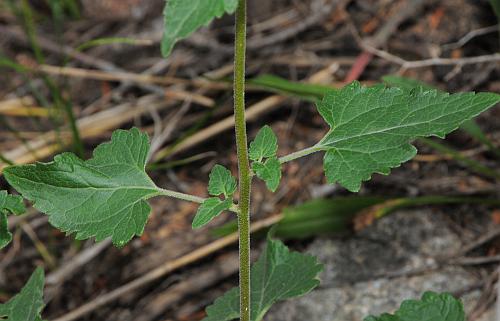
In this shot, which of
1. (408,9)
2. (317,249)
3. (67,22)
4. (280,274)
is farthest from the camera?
(67,22)

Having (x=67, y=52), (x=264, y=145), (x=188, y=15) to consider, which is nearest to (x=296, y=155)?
(x=264, y=145)

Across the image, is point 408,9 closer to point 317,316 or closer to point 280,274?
point 317,316

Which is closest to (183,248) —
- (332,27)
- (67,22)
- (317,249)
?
(317,249)

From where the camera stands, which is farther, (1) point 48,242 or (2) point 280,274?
(1) point 48,242

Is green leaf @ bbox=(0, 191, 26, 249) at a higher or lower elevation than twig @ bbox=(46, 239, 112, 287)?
higher

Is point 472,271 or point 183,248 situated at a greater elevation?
point 183,248

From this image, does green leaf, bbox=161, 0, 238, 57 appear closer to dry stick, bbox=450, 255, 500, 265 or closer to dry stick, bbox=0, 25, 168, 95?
dry stick, bbox=450, 255, 500, 265

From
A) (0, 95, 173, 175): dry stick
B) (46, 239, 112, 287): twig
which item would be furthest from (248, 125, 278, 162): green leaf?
(0, 95, 173, 175): dry stick
